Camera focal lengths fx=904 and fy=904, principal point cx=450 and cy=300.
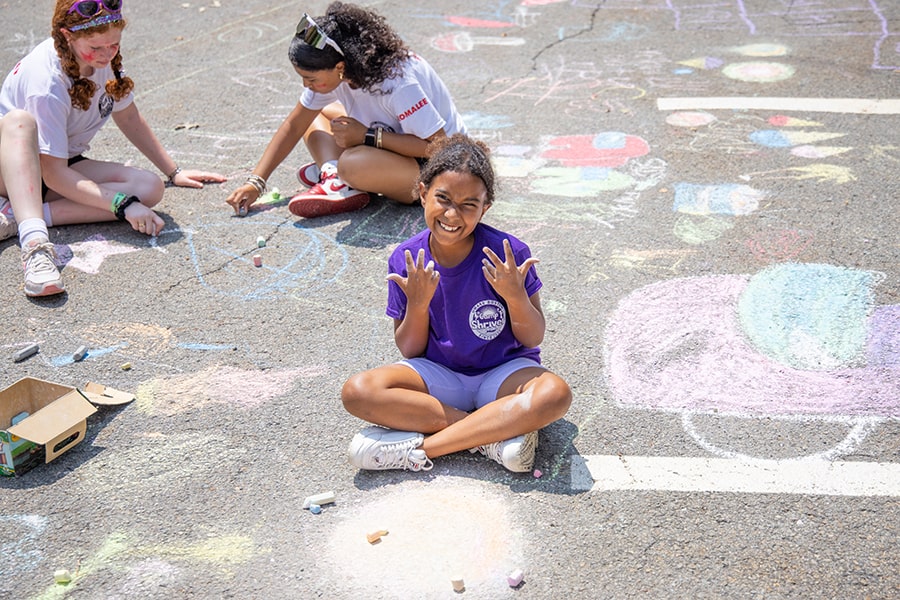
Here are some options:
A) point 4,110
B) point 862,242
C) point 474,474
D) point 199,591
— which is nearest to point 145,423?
point 199,591

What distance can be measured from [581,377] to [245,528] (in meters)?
1.32

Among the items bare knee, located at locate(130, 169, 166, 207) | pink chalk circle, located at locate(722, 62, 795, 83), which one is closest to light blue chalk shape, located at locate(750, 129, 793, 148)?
pink chalk circle, located at locate(722, 62, 795, 83)

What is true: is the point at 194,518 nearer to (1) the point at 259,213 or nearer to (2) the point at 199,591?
(2) the point at 199,591

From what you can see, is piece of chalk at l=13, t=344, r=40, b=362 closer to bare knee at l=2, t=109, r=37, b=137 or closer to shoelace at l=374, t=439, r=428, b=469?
bare knee at l=2, t=109, r=37, b=137

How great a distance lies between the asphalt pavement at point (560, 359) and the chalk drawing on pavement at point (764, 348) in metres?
0.01

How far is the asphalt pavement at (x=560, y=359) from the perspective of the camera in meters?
2.49

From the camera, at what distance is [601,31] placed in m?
6.94

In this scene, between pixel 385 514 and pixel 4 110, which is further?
Result: pixel 4 110

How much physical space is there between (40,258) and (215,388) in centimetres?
126

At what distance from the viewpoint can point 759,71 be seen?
19.6 feet

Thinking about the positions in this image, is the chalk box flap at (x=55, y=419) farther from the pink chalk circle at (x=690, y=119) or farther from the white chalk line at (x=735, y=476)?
the pink chalk circle at (x=690, y=119)

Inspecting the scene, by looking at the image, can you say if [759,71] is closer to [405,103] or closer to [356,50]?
[405,103]

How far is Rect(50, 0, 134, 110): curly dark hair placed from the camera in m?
3.98

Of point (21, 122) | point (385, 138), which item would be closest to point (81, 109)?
point (21, 122)
